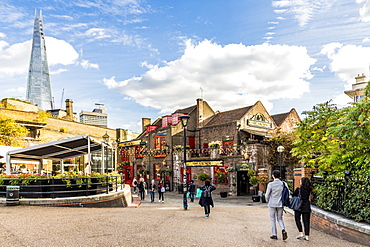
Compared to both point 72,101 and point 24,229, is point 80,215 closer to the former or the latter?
point 24,229

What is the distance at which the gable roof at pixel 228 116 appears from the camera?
108ft

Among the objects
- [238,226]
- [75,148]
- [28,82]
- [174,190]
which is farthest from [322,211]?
[28,82]

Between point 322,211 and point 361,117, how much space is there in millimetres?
2957

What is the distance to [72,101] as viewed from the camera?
5666 centimetres

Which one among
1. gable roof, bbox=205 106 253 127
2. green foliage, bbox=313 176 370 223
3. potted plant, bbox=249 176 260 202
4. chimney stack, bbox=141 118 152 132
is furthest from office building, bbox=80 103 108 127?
green foliage, bbox=313 176 370 223

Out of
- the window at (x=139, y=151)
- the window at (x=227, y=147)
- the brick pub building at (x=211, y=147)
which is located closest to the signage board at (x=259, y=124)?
the brick pub building at (x=211, y=147)

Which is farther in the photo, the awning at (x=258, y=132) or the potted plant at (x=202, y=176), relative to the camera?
the potted plant at (x=202, y=176)

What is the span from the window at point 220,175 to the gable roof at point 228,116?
524 centimetres

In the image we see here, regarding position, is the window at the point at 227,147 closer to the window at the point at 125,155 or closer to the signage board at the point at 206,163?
→ the signage board at the point at 206,163

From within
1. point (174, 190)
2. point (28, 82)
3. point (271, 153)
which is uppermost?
point (28, 82)

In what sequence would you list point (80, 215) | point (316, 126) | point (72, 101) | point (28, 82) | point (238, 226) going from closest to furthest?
1. point (238, 226)
2. point (80, 215)
3. point (316, 126)
4. point (72, 101)
5. point (28, 82)

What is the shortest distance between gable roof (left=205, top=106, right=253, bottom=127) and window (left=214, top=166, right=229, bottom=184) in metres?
5.24

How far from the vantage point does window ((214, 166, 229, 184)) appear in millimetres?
29219

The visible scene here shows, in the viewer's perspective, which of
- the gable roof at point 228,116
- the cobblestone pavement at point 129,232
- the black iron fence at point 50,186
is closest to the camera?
the cobblestone pavement at point 129,232
